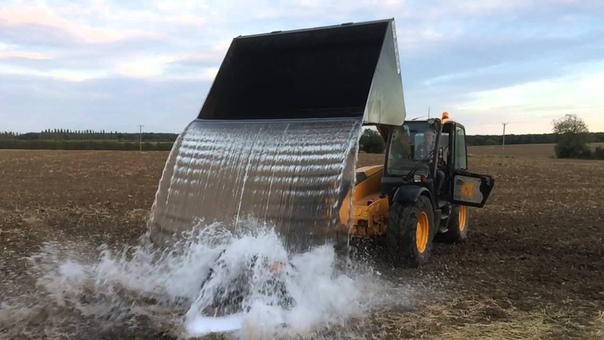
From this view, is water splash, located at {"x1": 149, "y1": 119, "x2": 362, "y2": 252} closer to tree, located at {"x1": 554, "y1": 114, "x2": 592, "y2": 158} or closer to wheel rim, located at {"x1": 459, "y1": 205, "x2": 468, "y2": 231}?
wheel rim, located at {"x1": 459, "y1": 205, "x2": 468, "y2": 231}

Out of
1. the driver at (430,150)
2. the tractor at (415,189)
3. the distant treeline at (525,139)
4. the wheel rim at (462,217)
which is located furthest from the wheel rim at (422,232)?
the distant treeline at (525,139)

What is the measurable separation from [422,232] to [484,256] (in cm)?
115

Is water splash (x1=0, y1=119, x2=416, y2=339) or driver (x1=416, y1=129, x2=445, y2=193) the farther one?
driver (x1=416, y1=129, x2=445, y2=193)

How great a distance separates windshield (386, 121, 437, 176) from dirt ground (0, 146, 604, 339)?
1.23 metres

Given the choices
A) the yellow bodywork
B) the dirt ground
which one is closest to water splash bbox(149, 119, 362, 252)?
the yellow bodywork

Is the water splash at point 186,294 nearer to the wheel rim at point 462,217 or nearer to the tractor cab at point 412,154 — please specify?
the tractor cab at point 412,154

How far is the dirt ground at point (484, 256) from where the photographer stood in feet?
14.9

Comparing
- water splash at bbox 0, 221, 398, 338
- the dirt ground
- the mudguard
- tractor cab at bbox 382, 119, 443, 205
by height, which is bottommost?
the dirt ground

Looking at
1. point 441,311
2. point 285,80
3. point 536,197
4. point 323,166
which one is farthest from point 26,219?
point 536,197

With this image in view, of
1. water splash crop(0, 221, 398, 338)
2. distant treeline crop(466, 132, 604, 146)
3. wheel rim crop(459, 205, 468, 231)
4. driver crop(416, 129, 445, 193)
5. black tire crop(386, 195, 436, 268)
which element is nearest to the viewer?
water splash crop(0, 221, 398, 338)

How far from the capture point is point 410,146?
7117 mm

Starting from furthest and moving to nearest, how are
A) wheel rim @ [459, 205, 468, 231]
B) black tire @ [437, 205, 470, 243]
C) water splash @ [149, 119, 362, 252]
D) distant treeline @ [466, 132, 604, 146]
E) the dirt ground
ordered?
distant treeline @ [466, 132, 604, 146], wheel rim @ [459, 205, 468, 231], black tire @ [437, 205, 470, 243], water splash @ [149, 119, 362, 252], the dirt ground

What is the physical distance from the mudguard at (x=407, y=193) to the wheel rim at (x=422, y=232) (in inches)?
12.1

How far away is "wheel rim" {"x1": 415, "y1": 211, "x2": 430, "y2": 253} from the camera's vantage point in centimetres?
640
